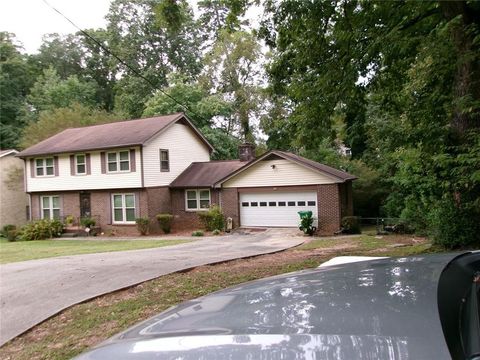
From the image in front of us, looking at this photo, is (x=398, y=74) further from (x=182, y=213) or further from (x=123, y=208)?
(x=123, y=208)

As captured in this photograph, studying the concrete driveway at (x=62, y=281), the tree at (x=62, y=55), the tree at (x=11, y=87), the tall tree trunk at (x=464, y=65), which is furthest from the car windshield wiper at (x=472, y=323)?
the tree at (x=62, y=55)

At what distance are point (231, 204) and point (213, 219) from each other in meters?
1.50

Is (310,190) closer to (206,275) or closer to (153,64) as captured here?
(206,275)

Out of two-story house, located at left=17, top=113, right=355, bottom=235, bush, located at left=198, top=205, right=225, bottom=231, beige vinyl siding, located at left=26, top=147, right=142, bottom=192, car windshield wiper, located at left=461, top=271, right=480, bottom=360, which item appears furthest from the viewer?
beige vinyl siding, located at left=26, top=147, right=142, bottom=192

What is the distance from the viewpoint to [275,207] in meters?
23.6

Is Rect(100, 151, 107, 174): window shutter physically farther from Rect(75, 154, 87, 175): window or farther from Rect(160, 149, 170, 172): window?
Rect(160, 149, 170, 172): window

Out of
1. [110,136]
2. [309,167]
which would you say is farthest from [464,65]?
[110,136]

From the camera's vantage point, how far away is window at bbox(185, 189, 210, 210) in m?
25.3

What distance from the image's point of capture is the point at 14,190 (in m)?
31.9

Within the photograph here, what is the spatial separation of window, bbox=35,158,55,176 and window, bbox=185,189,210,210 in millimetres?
8875

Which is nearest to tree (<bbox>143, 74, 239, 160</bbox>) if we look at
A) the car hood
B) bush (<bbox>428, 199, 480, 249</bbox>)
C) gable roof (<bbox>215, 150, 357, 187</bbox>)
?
gable roof (<bbox>215, 150, 357, 187</bbox>)

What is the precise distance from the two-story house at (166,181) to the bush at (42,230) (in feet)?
4.66

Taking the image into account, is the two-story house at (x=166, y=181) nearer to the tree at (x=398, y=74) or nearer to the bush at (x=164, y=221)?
the bush at (x=164, y=221)

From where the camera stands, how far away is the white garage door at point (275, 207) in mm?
22703
